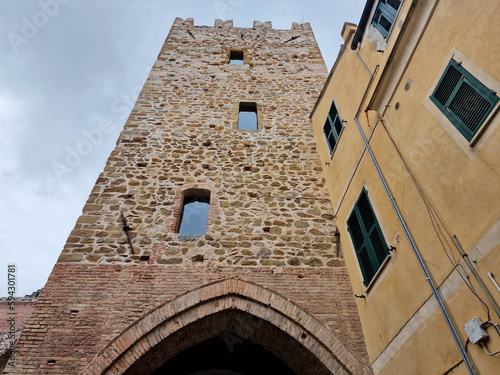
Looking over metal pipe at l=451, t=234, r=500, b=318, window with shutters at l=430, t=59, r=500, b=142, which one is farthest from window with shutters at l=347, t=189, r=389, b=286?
window with shutters at l=430, t=59, r=500, b=142

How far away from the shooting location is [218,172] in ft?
21.5

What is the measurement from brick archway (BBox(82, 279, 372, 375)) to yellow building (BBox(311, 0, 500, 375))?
52 centimetres

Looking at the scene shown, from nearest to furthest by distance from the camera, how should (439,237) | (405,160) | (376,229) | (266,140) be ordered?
(439,237) → (405,160) → (376,229) → (266,140)

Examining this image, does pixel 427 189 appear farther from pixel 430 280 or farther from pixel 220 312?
pixel 220 312

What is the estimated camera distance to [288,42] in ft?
36.3

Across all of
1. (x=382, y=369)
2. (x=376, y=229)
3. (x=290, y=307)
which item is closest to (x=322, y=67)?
(x=376, y=229)

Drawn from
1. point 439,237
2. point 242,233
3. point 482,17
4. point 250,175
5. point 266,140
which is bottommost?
point 439,237

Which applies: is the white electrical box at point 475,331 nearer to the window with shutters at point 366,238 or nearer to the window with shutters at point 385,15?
the window with shutters at point 366,238

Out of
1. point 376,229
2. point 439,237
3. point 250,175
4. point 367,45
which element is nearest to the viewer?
point 439,237

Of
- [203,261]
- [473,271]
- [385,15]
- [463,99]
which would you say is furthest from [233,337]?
[385,15]

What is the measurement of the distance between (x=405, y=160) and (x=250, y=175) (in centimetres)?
328

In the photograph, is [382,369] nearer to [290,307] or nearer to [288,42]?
[290,307]

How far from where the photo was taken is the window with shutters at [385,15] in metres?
4.68

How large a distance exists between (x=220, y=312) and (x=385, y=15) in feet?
16.4
